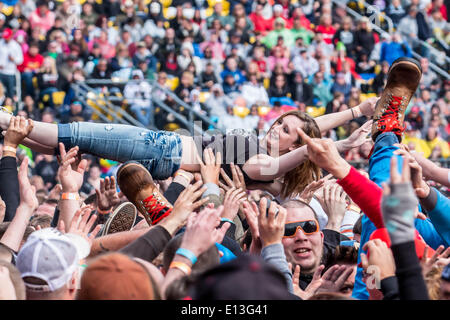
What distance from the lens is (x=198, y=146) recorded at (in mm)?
4840

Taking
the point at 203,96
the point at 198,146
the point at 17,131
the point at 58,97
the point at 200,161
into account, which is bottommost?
the point at 200,161

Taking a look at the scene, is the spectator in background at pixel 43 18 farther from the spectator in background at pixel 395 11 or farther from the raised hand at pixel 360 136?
the raised hand at pixel 360 136

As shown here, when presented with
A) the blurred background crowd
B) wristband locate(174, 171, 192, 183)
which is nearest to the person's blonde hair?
wristband locate(174, 171, 192, 183)

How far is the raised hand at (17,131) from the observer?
4074 millimetres

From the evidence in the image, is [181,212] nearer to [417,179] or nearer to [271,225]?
[271,225]

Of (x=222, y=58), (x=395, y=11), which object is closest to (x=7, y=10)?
(x=222, y=58)

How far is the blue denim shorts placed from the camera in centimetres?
449

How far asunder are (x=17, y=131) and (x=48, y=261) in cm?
170

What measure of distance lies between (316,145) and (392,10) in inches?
531

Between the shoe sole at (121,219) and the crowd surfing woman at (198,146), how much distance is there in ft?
1.70

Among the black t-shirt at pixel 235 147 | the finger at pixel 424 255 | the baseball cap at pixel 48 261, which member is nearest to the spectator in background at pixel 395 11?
the black t-shirt at pixel 235 147

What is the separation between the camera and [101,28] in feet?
45.9
